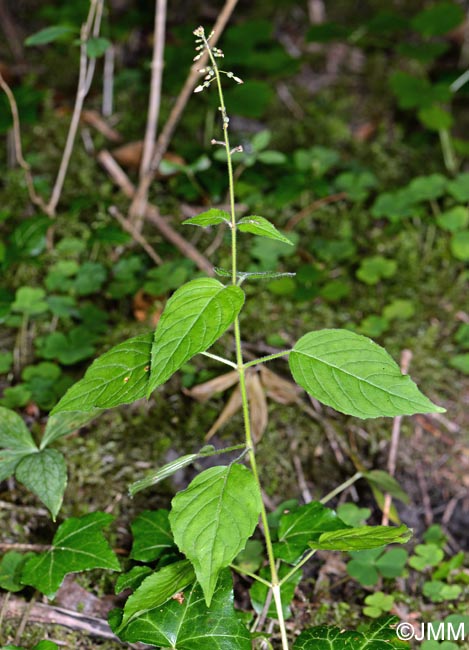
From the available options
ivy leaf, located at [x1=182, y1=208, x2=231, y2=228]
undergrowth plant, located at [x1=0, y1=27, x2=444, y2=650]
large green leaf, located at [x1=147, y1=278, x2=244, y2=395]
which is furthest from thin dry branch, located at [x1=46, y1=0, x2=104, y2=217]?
large green leaf, located at [x1=147, y1=278, x2=244, y2=395]

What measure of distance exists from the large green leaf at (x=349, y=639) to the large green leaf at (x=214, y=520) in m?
0.40

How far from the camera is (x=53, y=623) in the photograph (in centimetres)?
199

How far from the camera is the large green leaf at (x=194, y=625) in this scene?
1673 mm

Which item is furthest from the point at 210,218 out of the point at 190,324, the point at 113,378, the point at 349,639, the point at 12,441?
the point at 349,639

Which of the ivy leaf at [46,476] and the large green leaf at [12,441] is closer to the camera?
the ivy leaf at [46,476]

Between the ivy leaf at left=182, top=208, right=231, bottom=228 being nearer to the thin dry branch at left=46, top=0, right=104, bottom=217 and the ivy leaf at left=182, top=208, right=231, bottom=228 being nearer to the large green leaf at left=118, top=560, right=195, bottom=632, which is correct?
the large green leaf at left=118, top=560, right=195, bottom=632

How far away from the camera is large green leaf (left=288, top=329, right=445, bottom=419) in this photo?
160 cm

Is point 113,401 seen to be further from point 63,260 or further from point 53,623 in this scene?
point 63,260

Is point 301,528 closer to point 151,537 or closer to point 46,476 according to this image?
point 151,537

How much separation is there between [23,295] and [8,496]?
41.1 inches

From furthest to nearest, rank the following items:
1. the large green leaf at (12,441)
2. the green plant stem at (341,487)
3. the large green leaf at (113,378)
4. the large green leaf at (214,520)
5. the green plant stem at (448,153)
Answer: the green plant stem at (448,153)
the green plant stem at (341,487)
the large green leaf at (12,441)
the large green leaf at (113,378)
the large green leaf at (214,520)

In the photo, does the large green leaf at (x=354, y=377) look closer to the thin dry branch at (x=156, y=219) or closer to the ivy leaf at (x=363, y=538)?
the ivy leaf at (x=363, y=538)

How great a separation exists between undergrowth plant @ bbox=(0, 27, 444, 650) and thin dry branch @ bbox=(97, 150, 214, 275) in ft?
4.95

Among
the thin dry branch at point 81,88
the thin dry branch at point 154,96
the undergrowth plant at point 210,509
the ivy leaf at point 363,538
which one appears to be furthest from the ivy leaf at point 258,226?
the thin dry branch at point 154,96
